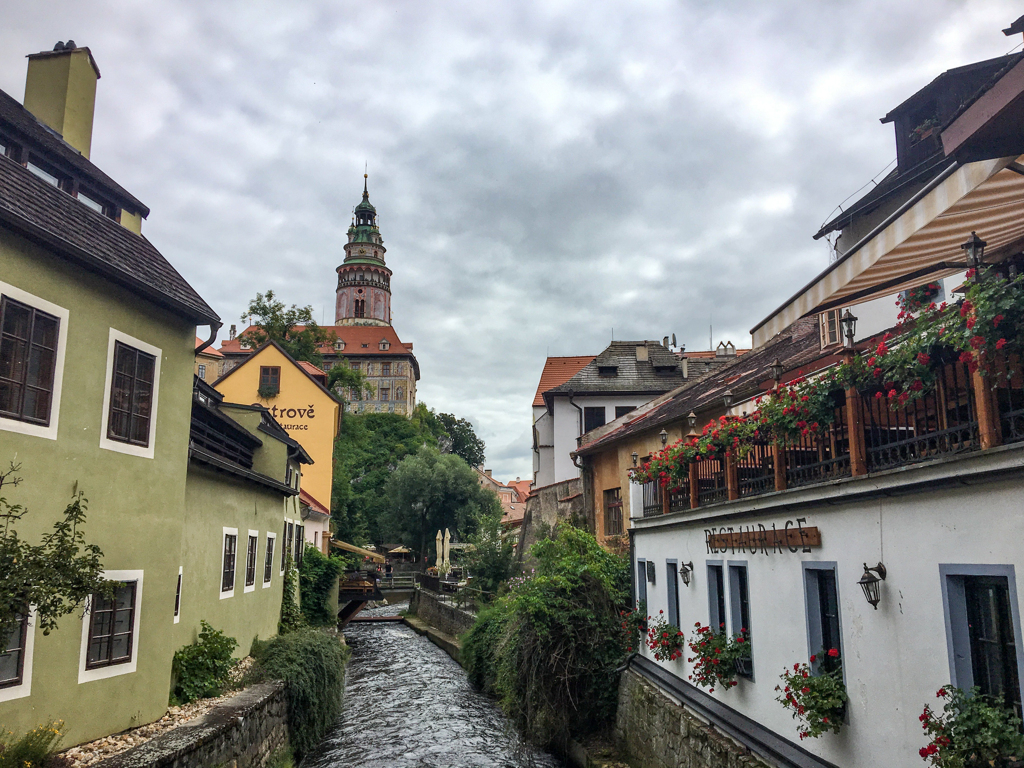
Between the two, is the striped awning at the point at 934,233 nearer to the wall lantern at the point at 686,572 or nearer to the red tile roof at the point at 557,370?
the wall lantern at the point at 686,572

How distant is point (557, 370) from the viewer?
4100 cm

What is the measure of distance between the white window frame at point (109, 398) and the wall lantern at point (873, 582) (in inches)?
312

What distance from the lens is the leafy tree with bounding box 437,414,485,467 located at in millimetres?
98562

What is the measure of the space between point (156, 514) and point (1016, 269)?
30.8 feet

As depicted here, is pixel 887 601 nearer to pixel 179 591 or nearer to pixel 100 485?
pixel 100 485

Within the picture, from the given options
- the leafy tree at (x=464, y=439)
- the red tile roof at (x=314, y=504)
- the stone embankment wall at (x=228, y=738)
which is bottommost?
the stone embankment wall at (x=228, y=738)

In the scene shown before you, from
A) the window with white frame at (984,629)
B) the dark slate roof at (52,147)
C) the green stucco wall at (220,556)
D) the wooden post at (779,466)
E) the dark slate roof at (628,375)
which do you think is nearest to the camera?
the window with white frame at (984,629)

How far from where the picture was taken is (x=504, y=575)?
29359mm

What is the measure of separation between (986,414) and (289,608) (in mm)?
17717

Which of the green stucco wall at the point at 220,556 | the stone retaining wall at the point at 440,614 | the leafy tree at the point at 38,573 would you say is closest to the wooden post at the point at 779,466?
the leafy tree at the point at 38,573

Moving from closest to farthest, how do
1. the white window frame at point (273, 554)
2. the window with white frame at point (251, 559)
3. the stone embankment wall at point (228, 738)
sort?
the stone embankment wall at point (228, 738) → the window with white frame at point (251, 559) → the white window frame at point (273, 554)

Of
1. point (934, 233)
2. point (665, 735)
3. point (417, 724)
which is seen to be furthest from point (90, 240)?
point (417, 724)

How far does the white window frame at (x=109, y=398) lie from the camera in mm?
9086

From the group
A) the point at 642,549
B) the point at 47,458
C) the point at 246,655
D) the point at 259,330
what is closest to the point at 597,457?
the point at 642,549
